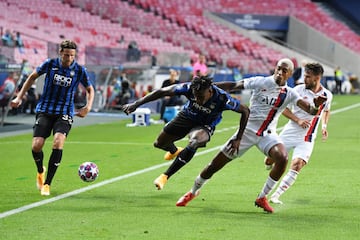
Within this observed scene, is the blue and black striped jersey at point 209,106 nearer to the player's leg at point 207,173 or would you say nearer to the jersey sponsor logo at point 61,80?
the player's leg at point 207,173

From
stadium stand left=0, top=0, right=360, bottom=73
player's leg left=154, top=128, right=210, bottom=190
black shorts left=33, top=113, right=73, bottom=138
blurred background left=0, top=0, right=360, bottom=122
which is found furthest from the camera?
stadium stand left=0, top=0, right=360, bottom=73

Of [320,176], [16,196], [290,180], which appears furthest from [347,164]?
[16,196]

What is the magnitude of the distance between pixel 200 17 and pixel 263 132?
157ft

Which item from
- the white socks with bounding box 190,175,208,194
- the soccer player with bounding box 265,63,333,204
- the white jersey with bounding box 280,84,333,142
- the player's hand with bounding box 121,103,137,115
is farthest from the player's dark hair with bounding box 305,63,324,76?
the player's hand with bounding box 121,103,137,115

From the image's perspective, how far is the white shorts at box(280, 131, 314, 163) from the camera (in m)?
11.6

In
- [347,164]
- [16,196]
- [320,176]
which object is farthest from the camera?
[347,164]

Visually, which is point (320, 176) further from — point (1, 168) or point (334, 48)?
point (334, 48)

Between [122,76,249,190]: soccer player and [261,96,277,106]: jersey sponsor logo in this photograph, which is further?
[261,96,277,106]: jersey sponsor logo

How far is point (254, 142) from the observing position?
35.4ft

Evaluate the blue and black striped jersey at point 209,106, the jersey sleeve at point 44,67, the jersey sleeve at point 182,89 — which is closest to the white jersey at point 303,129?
the blue and black striped jersey at point 209,106

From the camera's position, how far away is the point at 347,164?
16312mm

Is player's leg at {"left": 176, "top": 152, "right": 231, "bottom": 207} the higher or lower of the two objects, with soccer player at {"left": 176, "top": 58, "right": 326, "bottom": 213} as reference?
lower

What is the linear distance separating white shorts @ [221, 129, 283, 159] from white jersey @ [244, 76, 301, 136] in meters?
0.05

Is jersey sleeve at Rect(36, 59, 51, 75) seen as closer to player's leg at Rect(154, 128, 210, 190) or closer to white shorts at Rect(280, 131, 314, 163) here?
player's leg at Rect(154, 128, 210, 190)
